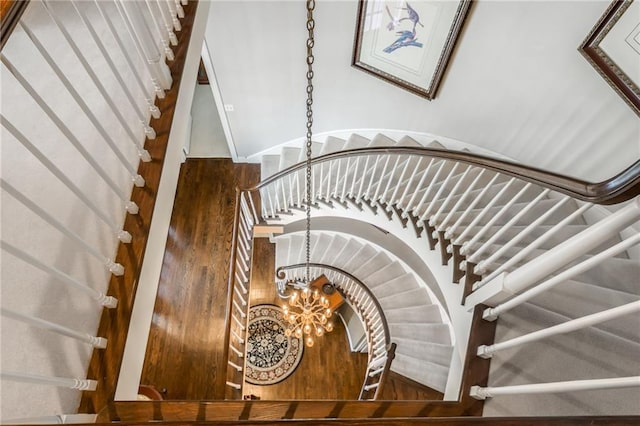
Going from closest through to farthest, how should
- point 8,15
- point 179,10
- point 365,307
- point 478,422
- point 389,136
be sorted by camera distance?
point 478,422 → point 8,15 → point 179,10 → point 389,136 → point 365,307

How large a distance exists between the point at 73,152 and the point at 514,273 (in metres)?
2.21

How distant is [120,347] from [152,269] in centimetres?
46

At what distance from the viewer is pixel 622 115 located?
2615 mm

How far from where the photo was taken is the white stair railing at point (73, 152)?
130cm

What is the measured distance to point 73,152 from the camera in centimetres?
175

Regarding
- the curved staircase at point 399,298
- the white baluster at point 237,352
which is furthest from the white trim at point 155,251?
the curved staircase at point 399,298

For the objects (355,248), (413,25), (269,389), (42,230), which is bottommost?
(269,389)

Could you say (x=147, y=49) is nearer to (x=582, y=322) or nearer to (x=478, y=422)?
(x=478, y=422)

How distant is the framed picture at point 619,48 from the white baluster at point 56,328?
3.36 m

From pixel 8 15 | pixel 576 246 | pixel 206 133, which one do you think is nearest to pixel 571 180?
pixel 576 246

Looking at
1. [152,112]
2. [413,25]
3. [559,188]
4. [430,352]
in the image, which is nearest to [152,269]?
[152,112]

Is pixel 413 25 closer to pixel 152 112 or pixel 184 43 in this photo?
pixel 184 43

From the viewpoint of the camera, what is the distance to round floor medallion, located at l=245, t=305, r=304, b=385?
5590 mm

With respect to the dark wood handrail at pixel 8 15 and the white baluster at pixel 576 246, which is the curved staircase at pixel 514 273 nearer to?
the white baluster at pixel 576 246
